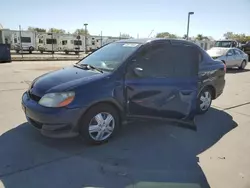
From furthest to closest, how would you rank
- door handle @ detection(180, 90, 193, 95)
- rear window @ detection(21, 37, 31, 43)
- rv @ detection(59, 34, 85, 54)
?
rv @ detection(59, 34, 85, 54) < rear window @ detection(21, 37, 31, 43) < door handle @ detection(180, 90, 193, 95)

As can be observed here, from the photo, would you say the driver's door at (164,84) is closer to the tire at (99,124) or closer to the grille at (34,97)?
the tire at (99,124)

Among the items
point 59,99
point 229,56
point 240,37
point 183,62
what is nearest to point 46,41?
point 229,56

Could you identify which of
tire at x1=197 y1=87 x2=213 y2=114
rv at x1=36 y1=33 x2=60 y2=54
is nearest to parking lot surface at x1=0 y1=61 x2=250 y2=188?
tire at x1=197 y1=87 x2=213 y2=114

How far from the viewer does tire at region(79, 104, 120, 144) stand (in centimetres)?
355

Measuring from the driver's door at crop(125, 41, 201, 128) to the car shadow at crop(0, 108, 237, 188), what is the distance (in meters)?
0.45

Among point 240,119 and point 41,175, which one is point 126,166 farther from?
point 240,119

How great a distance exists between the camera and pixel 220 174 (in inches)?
124

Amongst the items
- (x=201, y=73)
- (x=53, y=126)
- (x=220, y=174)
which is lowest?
(x=220, y=174)

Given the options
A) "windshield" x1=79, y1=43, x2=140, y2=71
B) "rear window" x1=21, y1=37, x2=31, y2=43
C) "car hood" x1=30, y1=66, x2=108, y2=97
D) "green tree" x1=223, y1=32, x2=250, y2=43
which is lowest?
"car hood" x1=30, y1=66, x2=108, y2=97

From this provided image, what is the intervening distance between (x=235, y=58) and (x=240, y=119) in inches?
440

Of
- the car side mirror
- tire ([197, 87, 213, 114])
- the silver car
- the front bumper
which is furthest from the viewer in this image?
the silver car

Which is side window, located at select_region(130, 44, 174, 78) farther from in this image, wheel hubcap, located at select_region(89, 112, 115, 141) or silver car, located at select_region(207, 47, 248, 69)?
silver car, located at select_region(207, 47, 248, 69)

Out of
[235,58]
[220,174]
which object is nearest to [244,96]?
[220,174]

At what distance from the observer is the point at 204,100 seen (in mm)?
5578
